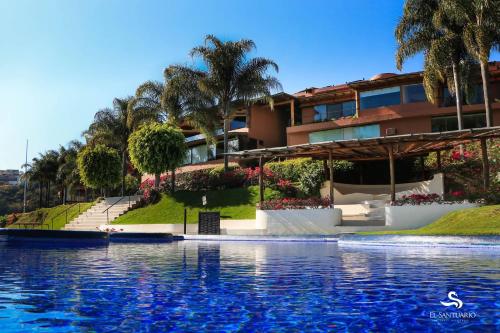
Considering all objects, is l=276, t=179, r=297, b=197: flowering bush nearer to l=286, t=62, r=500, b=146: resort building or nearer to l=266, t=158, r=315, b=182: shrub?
l=266, t=158, r=315, b=182: shrub

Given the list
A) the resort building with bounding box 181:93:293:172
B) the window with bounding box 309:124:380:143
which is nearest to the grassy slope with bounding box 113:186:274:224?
the resort building with bounding box 181:93:293:172

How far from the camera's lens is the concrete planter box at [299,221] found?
2609 centimetres

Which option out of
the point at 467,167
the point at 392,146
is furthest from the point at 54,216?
the point at 467,167

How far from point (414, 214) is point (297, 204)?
6710mm

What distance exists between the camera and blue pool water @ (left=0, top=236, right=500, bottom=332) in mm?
6172

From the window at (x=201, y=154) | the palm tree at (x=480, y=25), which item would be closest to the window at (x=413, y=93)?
the palm tree at (x=480, y=25)

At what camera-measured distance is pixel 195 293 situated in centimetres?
854

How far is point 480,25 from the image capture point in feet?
88.7

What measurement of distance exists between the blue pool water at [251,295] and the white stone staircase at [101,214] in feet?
79.0

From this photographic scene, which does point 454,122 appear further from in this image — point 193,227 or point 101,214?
point 101,214

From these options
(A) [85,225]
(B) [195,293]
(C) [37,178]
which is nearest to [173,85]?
(A) [85,225]

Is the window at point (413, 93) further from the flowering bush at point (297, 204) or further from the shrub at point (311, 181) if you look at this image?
the flowering bush at point (297, 204)

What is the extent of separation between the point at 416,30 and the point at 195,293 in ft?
94.2

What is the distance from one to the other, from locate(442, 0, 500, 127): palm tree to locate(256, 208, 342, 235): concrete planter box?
11.1 metres
